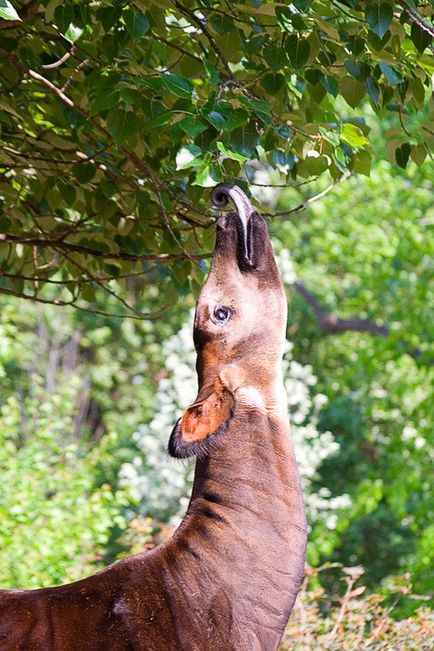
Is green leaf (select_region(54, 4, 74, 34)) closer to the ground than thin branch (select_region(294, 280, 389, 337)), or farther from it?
farther from it

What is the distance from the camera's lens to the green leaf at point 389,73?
11.6 ft

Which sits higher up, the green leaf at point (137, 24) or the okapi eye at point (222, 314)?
the green leaf at point (137, 24)

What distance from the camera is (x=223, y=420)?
274 cm

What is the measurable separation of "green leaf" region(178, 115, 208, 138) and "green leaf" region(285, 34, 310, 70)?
0.53 metres

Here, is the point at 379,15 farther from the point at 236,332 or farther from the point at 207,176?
the point at 236,332

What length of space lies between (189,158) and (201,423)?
29.9 inches

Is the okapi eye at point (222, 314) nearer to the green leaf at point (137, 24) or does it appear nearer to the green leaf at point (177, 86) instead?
the green leaf at point (177, 86)

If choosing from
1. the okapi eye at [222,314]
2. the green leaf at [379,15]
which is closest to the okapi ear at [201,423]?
the okapi eye at [222,314]

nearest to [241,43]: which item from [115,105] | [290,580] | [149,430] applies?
[115,105]

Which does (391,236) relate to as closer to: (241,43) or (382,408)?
(382,408)

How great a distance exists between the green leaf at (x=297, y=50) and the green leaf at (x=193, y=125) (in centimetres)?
53

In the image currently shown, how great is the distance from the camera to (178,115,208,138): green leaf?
3.06 metres

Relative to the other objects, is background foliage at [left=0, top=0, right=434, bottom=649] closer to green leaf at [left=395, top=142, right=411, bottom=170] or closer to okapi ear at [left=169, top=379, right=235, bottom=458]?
green leaf at [left=395, top=142, right=411, bottom=170]

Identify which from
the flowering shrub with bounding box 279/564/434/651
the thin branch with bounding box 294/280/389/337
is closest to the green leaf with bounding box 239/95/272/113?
the flowering shrub with bounding box 279/564/434/651
